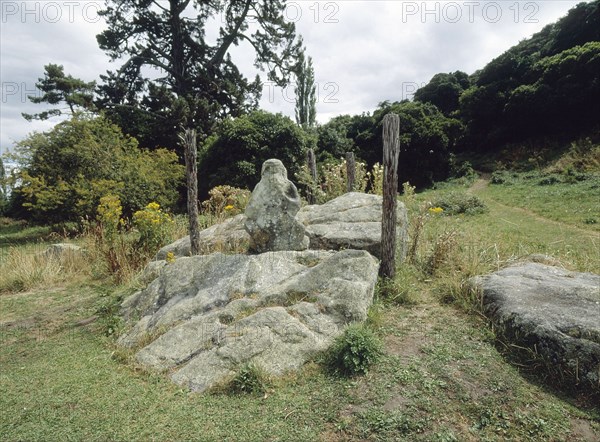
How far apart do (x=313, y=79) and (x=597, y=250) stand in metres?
23.8

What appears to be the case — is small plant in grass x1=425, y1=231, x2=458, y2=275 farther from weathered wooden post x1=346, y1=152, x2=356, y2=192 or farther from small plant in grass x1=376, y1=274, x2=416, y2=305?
weathered wooden post x1=346, y1=152, x2=356, y2=192

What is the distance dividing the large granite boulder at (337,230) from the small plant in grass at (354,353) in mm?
2415

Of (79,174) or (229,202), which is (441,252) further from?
(79,174)

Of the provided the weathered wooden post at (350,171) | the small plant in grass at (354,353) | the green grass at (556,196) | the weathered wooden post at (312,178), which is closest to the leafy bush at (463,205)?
the green grass at (556,196)

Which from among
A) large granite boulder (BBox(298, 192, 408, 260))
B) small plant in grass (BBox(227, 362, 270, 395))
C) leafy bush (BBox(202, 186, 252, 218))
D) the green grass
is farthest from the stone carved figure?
the green grass

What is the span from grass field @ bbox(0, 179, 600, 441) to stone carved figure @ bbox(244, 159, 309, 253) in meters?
1.91

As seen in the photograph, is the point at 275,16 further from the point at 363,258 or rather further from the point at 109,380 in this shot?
the point at 109,380

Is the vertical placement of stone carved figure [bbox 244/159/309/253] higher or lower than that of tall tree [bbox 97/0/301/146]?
lower

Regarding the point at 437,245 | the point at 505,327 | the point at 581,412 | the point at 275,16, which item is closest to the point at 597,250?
the point at 437,245

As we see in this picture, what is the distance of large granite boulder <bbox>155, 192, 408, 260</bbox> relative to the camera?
617 centimetres

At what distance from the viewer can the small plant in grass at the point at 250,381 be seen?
11.2ft

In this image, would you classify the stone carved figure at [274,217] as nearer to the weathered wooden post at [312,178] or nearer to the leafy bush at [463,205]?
the weathered wooden post at [312,178]

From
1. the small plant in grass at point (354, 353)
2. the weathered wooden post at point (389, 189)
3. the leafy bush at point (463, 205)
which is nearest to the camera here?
the small plant in grass at point (354, 353)

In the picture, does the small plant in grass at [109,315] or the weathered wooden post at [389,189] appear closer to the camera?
the small plant in grass at [109,315]
